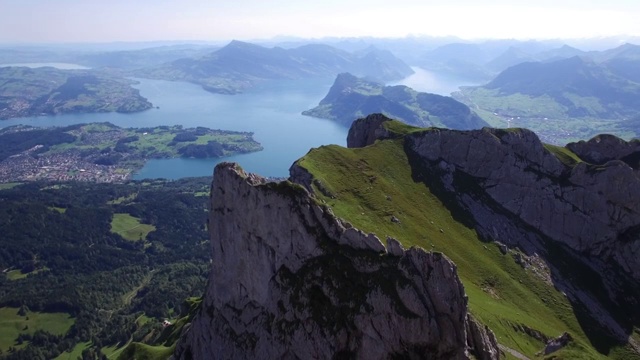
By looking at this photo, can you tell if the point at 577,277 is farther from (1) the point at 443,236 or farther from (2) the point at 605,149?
(2) the point at 605,149

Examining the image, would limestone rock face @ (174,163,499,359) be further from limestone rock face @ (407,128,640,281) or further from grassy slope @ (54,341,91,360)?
grassy slope @ (54,341,91,360)

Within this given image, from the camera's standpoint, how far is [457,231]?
87562 mm

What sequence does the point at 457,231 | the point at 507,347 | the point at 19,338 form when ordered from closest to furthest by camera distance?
the point at 507,347
the point at 457,231
the point at 19,338

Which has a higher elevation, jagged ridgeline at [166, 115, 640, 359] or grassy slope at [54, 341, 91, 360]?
jagged ridgeline at [166, 115, 640, 359]

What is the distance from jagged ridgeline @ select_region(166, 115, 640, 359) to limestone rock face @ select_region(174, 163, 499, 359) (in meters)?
0.17

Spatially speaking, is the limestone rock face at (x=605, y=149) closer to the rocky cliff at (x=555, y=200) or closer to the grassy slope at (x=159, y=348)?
the rocky cliff at (x=555, y=200)

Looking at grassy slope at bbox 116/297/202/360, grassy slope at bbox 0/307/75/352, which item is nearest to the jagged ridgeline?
grassy slope at bbox 116/297/202/360

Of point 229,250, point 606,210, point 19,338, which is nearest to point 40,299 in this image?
point 19,338

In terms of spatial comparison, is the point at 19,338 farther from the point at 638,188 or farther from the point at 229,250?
the point at 638,188

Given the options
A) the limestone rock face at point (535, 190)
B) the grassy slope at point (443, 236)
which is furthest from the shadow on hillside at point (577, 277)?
the grassy slope at point (443, 236)

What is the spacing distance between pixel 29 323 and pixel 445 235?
569 feet

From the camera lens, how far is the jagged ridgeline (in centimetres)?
4812

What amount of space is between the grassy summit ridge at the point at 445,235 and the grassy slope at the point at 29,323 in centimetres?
14721

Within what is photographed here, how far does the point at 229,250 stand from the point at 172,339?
3750cm
